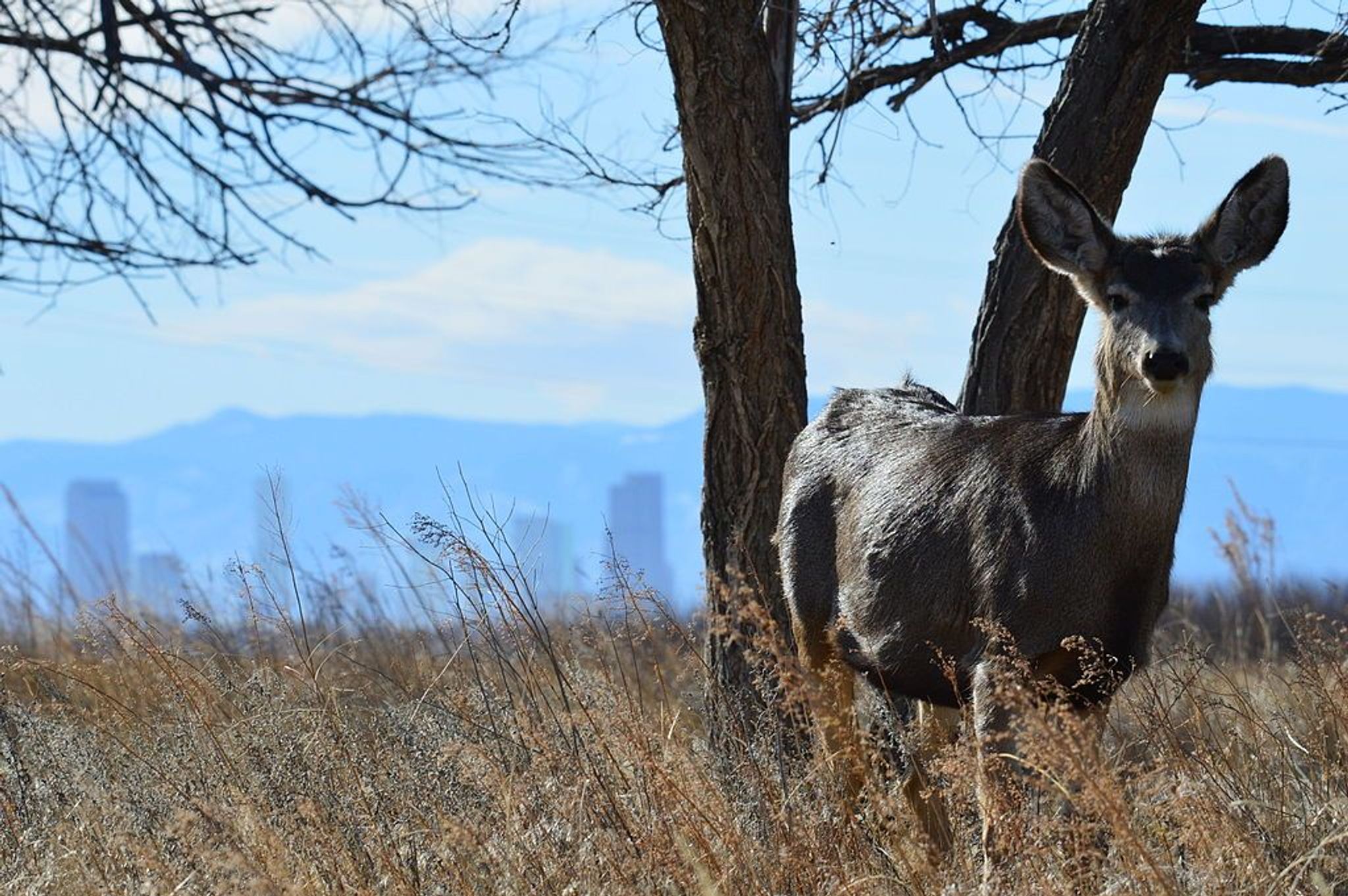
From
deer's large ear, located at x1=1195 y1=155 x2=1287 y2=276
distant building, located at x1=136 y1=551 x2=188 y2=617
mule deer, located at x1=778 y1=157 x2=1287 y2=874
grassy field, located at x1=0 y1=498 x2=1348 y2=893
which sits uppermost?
deer's large ear, located at x1=1195 y1=155 x2=1287 y2=276

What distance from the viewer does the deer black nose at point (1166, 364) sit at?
5441mm

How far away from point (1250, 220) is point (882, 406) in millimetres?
1531

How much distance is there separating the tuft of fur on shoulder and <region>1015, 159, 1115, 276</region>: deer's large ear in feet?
2.68

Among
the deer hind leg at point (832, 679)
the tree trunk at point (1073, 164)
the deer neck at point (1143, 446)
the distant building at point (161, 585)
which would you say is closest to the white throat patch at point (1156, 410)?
the deer neck at point (1143, 446)

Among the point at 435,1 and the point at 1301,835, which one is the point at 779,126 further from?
the point at 1301,835

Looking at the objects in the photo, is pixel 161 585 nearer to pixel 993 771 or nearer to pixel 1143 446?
pixel 1143 446

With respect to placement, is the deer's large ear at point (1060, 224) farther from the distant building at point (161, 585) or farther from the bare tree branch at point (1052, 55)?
the distant building at point (161, 585)

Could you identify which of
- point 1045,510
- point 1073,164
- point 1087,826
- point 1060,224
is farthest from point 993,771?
point 1073,164

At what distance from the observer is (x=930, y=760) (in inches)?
239

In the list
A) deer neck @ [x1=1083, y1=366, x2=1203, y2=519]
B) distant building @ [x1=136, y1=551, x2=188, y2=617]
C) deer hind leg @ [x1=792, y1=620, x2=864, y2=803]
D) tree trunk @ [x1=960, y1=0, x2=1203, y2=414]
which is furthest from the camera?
distant building @ [x1=136, y1=551, x2=188, y2=617]

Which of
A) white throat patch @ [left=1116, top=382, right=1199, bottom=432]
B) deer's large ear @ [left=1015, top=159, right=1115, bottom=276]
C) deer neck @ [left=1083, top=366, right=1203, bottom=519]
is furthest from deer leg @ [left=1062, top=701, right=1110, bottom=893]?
deer's large ear @ [left=1015, top=159, right=1115, bottom=276]

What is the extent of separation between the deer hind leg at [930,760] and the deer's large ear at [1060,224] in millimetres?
1553

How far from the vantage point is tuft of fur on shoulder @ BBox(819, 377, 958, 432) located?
22.5ft

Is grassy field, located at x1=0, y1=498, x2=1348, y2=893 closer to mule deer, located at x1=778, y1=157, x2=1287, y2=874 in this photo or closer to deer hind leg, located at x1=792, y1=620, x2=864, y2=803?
deer hind leg, located at x1=792, y1=620, x2=864, y2=803
